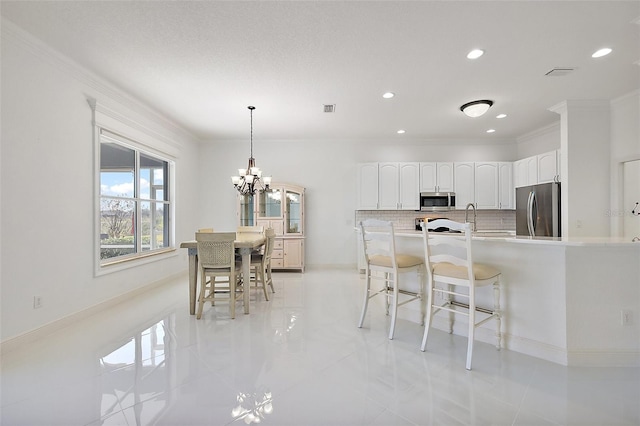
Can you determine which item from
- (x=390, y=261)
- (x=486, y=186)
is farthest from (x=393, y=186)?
(x=390, y=261)

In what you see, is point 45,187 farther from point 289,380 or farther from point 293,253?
point 293,253

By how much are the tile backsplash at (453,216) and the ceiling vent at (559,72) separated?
10.2 feet

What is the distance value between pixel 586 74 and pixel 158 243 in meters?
6.30

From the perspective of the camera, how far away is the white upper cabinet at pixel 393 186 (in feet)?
18.6

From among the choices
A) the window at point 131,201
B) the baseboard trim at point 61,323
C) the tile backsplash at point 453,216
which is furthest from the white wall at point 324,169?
the baseboard trim at point 61,323

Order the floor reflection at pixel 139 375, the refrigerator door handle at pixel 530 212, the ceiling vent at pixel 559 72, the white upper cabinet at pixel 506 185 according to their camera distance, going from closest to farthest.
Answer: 1. the floor reflection at pixel 139 375
2. the ceiling vent at pixel 559 72
3. the refrigerator door handle at pixel 530 212
4. the white upper cabinet at pixel 506 185

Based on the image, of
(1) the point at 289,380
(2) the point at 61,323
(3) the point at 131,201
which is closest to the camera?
(1) the point at 289,380

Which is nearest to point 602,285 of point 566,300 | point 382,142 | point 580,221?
point 566,300

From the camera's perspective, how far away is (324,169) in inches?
236

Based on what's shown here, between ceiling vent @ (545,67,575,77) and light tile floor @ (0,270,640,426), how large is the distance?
9.43 ft

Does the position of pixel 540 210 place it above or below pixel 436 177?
below

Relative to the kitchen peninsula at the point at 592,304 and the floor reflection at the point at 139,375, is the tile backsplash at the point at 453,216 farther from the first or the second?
the floor reflection at the point at 139,375

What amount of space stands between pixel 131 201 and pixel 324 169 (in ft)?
11.4

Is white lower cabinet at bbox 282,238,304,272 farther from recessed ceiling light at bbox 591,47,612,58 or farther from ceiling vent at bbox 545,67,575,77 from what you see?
recessed ceiling light at bbox 591,47,612,58
